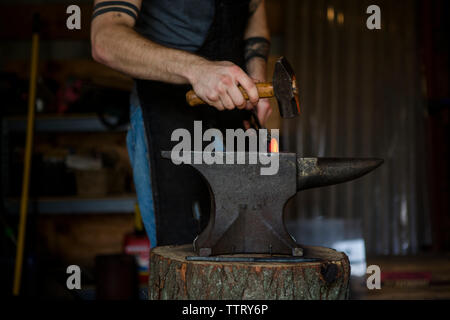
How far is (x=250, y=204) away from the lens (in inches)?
50.5

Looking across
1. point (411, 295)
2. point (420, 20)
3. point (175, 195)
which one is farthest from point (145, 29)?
point (420, 20)

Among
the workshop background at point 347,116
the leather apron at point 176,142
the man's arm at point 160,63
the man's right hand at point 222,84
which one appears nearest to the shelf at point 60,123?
the workshop background at point 347,116

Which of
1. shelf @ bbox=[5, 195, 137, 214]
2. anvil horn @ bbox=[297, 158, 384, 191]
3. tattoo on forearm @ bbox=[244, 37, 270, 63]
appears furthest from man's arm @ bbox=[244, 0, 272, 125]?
shelf @ bbox=[5, 195, 137, 214]

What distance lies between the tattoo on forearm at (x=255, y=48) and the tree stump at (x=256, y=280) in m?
0.99

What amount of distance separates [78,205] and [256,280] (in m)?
2.26

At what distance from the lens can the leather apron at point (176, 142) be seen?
166 centimetres

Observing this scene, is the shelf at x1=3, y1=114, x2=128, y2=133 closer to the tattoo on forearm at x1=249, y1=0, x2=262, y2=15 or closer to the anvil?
the tattoo on forearm at x1=249, y1=0, x2=262, y2=15

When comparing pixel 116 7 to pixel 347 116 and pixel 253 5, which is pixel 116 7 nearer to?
pixel 253 5

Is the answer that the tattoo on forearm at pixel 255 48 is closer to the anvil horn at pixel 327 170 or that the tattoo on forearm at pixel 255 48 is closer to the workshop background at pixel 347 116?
the anvil horn at pixel 327 170

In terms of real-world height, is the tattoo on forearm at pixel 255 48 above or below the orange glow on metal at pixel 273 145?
above

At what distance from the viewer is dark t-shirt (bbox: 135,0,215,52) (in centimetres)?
167

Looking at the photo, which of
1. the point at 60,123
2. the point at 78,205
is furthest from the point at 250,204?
the point at 60,123

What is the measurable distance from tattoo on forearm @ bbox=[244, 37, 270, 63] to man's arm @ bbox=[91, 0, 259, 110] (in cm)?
59

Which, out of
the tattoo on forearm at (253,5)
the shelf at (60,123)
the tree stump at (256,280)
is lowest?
the tree stump at (256,280)
